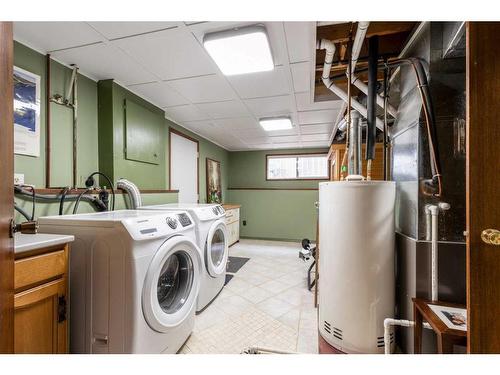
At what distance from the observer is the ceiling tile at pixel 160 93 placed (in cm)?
233

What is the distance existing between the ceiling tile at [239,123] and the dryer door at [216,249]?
5.47ft

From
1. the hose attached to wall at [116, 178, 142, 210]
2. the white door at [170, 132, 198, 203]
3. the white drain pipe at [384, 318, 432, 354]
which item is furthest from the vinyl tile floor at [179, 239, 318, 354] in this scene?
the white door at [170, 132, 198, 203]

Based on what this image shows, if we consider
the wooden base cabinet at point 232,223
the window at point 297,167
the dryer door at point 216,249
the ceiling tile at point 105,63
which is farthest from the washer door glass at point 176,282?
the window at point 297,167

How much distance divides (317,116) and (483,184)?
8.46 ft

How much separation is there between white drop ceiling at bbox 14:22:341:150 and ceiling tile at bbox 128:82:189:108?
0.03 ft

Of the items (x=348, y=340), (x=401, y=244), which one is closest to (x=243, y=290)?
(x=348, y=340)

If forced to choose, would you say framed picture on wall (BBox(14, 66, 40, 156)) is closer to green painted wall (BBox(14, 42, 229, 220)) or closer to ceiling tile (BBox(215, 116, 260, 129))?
green painted wall (BBox(14, 42, 229, 220))

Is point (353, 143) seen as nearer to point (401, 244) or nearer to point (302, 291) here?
point (401, 244)

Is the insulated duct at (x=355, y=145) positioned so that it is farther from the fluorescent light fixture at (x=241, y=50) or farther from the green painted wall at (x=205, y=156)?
the green painted wall at (x=205, y=156)

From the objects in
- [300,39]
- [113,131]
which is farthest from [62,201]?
[300,39]

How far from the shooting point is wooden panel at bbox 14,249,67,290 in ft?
3.09

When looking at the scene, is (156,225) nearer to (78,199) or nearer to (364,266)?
(78,199)

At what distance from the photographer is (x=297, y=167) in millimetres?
5695
